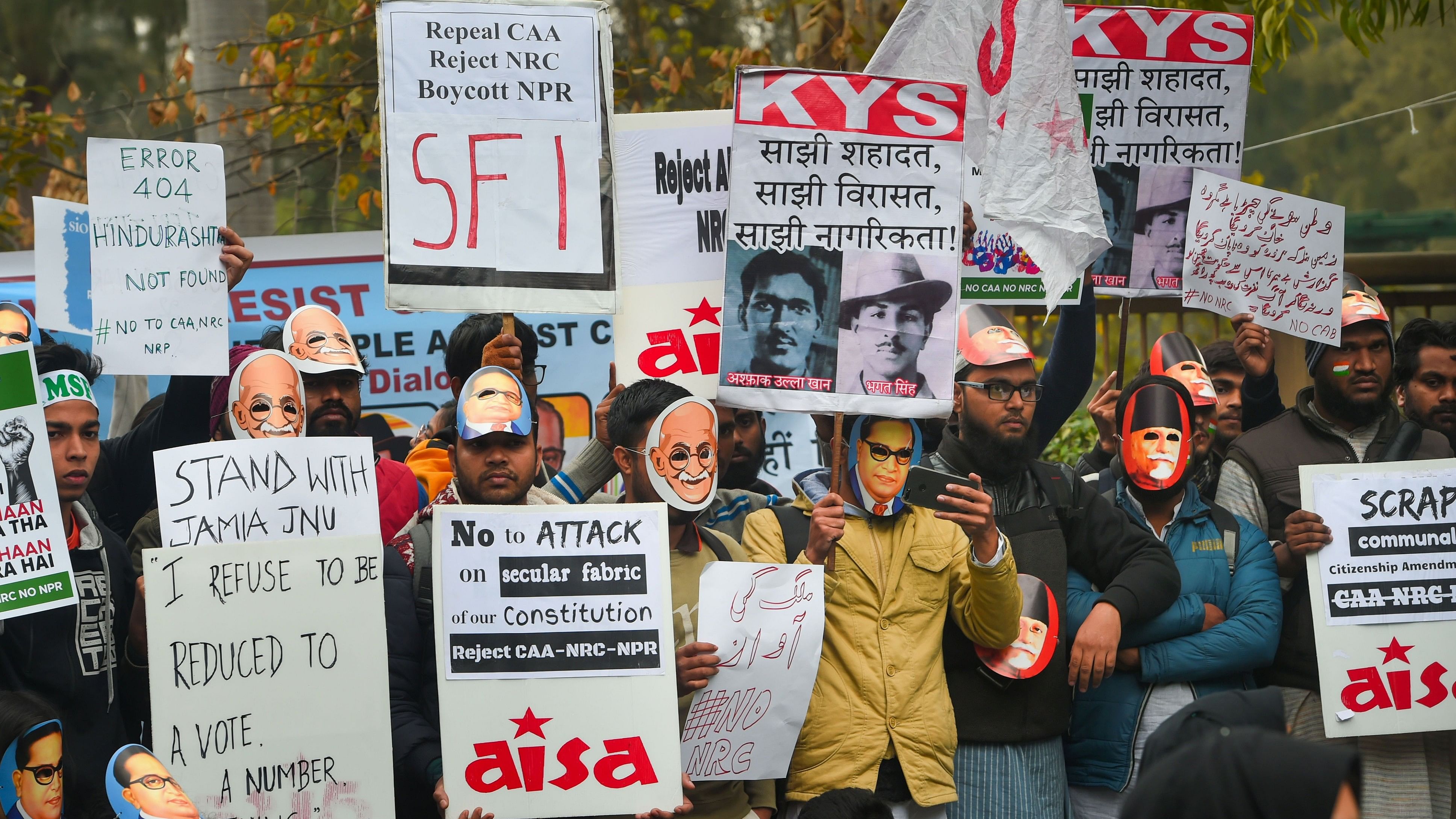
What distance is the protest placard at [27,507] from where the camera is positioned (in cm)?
396

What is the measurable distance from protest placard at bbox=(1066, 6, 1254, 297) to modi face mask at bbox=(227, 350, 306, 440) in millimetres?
2933

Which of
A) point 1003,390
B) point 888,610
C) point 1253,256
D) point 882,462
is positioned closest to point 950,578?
point 888,610

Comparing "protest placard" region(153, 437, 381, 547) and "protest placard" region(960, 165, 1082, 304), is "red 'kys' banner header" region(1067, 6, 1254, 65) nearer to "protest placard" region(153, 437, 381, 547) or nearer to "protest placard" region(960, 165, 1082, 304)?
"protest placard" region(960, 165, 1082, 304)

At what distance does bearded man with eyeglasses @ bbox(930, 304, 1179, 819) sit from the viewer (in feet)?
14.8

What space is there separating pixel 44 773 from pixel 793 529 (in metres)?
2.08

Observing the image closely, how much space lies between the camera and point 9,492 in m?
4.06

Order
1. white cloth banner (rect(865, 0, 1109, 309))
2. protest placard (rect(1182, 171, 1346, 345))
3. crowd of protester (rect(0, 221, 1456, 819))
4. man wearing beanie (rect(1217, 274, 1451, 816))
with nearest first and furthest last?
crowd of protester (rect(0, 221, 1456, 819)) → man wearing beanie (rect(1217, 274, 1451, 816)) → white cloth banner (rect(865, 0, 1109, 309)) → protest placard (rect(1182, 171, 1346, 345))

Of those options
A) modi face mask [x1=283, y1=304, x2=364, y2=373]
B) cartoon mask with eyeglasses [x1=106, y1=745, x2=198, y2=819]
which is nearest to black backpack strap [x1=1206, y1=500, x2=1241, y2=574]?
modi face mask [x1=283, y1=304, x2=364, y2=373]

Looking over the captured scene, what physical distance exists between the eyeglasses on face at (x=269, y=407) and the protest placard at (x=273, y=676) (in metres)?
0.58

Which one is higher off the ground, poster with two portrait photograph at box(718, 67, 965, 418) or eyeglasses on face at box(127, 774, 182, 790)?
poster with two portrait photograph at box(718, 67, 965, 418)

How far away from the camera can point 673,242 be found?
5.28m

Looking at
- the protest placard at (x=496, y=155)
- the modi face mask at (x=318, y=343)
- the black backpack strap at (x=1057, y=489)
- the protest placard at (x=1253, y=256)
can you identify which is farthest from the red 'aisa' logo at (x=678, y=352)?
the protest placard at (x=1253, y=256)

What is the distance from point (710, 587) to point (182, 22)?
39.1 ft

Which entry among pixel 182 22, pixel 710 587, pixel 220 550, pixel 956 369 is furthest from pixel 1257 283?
pixel 182 22
